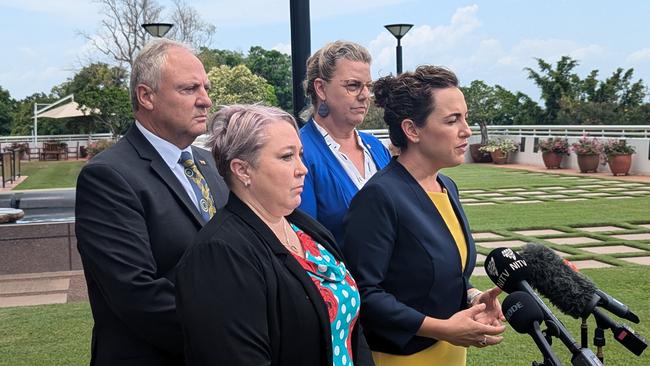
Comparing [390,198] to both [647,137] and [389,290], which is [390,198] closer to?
[389,290]

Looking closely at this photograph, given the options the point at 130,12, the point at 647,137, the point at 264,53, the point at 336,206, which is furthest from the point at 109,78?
the point at 336,206

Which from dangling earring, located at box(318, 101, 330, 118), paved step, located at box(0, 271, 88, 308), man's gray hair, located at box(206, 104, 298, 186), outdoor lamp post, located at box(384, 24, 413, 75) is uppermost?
outdoor lamp post, located at box(384, 24, 413, 75)

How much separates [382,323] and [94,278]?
91 cm

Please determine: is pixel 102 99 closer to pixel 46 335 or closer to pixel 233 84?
pixel 233 84

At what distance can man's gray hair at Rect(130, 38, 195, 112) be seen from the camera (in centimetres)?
248

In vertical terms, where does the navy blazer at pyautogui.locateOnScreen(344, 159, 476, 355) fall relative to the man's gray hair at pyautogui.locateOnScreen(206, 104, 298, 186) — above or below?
below

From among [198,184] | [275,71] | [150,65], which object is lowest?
[198,184]

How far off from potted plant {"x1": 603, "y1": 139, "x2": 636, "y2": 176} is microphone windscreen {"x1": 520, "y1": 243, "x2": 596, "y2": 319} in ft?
64.2

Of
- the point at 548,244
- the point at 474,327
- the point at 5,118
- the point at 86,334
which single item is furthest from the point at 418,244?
the point at 5,118

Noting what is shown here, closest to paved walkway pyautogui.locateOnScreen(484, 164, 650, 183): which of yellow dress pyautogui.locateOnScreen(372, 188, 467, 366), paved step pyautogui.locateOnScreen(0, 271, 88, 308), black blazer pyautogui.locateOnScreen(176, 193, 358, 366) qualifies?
paved step pyautogui.locateOnScreen(0, 271, 88, 308)

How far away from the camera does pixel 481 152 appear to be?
93.9 feet

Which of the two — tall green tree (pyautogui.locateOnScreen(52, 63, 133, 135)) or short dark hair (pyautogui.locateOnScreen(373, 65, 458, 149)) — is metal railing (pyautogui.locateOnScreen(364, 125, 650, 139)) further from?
short dark hair (pyautogui.locateOnScreen(373, 65, 458, 149))

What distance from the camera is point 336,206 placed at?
9.95 feet

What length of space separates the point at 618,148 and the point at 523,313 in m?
20.2
